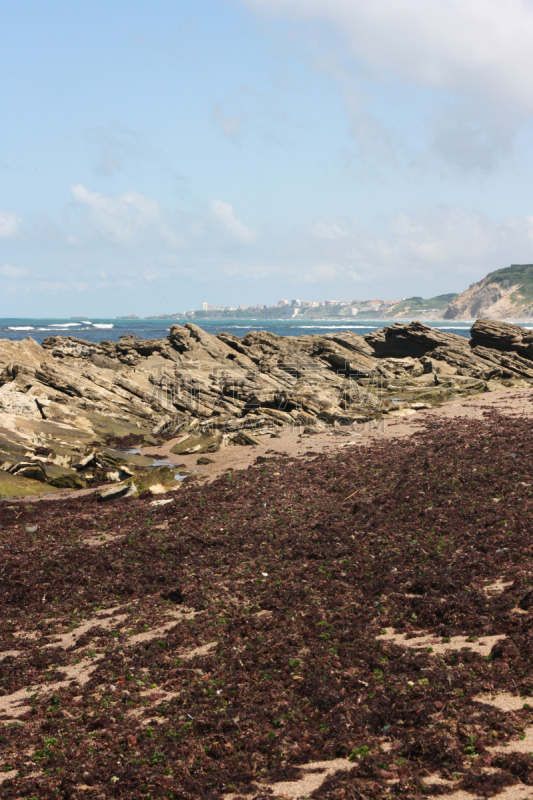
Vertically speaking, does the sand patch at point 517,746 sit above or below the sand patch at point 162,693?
above

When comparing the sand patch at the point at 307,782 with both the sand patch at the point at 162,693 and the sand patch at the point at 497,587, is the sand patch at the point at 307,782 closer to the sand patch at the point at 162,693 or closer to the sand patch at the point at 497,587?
the sand patch at the point at 162,693

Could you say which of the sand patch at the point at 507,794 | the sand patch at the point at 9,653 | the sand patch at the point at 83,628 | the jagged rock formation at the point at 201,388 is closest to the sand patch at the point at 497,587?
the sand patch at the point at 507,794

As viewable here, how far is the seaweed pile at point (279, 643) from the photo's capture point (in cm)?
684

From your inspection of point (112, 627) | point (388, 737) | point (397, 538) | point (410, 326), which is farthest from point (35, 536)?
point (410, 326)

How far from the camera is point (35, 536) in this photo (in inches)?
672

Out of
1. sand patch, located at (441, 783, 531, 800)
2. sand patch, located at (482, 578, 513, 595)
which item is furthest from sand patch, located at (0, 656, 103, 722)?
sand patch, located at (482, 578, 513, 595)

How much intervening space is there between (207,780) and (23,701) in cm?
391

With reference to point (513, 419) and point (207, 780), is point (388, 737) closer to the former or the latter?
point (207, 780)

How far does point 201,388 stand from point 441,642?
104 feet

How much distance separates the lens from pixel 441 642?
9.44 m

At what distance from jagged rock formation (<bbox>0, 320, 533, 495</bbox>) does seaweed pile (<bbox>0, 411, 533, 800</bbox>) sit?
8.61 m

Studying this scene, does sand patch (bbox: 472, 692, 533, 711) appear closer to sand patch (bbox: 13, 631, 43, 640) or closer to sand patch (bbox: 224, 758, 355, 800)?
sand patch (bbox: 224, 758, 355, 800)

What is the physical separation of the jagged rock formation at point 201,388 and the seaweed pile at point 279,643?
8.61 metres

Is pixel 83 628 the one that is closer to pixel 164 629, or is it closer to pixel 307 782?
pixel 164 629
